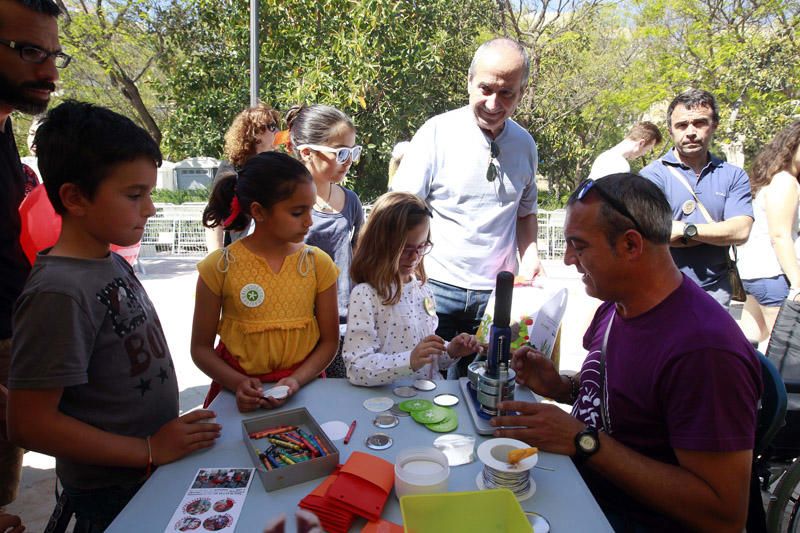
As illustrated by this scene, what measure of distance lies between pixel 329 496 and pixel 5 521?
89 cm

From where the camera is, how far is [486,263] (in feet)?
9.18

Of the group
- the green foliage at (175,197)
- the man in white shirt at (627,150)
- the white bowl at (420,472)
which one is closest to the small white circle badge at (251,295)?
the white bowl at (420,472)

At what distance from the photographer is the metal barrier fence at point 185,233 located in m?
9.98

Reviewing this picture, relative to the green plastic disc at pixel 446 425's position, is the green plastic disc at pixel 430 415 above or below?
above

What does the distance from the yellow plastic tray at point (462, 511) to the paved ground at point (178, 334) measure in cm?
254

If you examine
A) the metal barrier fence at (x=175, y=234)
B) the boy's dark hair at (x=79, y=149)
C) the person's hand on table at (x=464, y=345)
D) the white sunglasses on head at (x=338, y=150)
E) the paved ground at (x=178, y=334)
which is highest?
the white sunglasses on head at (x=338, y=150)

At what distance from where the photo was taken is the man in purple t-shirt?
51.9 inches

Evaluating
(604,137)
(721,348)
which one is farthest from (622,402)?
(604,137)

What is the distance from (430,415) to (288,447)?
0.49m

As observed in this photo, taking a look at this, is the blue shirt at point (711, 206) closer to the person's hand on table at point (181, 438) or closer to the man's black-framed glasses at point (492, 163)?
the man's black-framed glasses at point (492, 163)

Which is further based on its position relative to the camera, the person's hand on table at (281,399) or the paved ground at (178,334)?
the paved ground at (178,334)

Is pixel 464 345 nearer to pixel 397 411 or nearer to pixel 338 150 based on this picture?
pixel 397 411

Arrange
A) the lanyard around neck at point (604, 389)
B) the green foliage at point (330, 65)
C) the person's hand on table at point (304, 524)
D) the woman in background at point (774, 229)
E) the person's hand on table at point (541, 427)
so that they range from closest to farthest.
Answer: the person's hand on table at point (304, 524)
the person's hand on table at point (541, 427)
the lanyard around neck at point (604, 389)
the woman in background at point (774, 229)
the green foliage at point (330, 65)

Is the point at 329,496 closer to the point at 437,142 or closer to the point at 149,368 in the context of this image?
the point at 149,368
